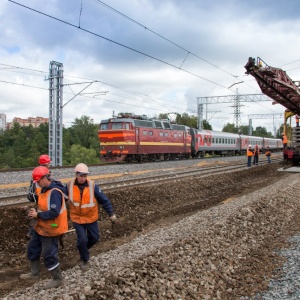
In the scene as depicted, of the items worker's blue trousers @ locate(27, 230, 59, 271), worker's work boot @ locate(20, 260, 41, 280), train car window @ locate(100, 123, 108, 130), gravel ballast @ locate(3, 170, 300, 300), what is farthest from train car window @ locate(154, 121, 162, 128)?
worker's blue trousers @ locate(27, 230, 59, 271)

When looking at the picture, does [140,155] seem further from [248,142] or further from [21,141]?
[21,141]

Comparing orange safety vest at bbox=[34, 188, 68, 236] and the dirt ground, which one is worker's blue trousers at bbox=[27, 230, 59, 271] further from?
the dirt ground

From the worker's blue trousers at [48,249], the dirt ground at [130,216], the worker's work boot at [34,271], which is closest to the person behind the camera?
the worker's blue trousers at [48,249]

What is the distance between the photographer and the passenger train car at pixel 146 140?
1041 inches

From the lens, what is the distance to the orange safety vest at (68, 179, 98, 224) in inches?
207

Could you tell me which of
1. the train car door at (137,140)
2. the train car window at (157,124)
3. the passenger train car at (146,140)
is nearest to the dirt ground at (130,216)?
the passenger train car at (146,140)

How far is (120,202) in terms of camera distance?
11.5 m

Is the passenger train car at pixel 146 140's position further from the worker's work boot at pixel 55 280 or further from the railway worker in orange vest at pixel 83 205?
the worker's work boot at pixel 55 280

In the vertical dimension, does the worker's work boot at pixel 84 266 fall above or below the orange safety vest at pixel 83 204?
below

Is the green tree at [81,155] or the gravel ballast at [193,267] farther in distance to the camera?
the green tree at [81,155]

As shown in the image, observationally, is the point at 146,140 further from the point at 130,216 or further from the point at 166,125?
the point at 130,216

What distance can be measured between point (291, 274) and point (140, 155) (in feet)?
76.5

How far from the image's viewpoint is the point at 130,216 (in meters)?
10.3

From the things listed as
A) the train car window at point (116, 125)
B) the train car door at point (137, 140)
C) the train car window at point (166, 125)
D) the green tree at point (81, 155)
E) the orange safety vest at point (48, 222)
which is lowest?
the green tree at point (81, 155)
